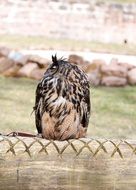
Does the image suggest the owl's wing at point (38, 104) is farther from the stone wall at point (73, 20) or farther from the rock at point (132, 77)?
the stone wall at point (73, 20)

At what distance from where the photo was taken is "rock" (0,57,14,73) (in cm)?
1341

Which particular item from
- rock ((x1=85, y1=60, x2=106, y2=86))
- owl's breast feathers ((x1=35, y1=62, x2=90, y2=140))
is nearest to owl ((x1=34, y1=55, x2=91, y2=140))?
owl's breast feathers ((x1=35, y1=62, x2=90, y2=140))

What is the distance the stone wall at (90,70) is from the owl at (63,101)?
9320 mm

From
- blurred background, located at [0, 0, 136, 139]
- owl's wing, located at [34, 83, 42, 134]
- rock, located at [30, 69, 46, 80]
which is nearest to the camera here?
owl's wing, located at [34, 83, 42, 134]

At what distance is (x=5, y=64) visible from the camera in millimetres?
13688

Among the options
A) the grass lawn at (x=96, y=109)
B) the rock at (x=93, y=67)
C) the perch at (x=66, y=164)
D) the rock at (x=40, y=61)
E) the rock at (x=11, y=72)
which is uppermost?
the perch at (x=66, y=164)

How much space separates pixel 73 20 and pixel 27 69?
10.2m

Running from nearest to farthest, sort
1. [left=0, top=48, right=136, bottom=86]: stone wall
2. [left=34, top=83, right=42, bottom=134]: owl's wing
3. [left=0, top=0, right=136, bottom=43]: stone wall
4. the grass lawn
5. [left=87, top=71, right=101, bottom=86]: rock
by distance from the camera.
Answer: [left=34, top=83, right=42, bottom=134]: owl's wing, the grass lawn, [left=87, top=71, right=101, bottom=86]: rock, [left=0, top=48, right=136, bottom=86]: stone wall, [left=0, top=0, right=136, bottom=43]: stone wall

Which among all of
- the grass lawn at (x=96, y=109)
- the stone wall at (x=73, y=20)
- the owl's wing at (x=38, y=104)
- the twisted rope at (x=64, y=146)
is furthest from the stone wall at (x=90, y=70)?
the twisted rope at (x=64, y=146)

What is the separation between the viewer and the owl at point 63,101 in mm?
2773

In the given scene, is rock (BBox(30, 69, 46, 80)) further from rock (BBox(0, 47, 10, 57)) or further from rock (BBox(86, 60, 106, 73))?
Result: rock (BBox(0, 47, 10, 57))

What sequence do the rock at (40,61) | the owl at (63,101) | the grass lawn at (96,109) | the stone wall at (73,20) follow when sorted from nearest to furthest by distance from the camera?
the owl at (63,101)
the grass lawn at (96,109)
the rock at (40,61)
the stone wall at (73,20)

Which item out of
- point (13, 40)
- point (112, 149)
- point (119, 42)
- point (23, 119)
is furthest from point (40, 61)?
point (112, 149)

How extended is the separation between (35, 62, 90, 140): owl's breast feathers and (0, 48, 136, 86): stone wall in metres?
9.32
